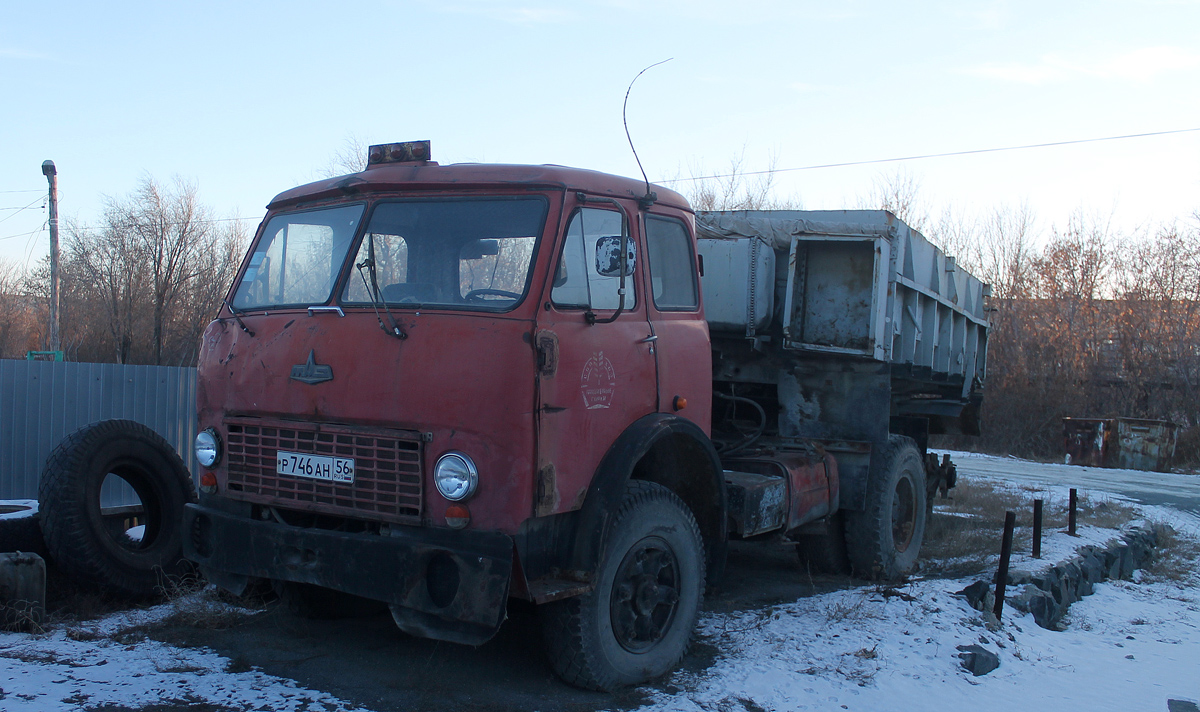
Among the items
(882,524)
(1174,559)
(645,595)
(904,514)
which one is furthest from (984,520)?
(645,595)

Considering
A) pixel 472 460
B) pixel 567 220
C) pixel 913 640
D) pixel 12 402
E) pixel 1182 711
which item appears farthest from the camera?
pixel 12 402

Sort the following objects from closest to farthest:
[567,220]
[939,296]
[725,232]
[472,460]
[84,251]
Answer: [472,460], [567,220], [725,232], [939,296], [84,251]

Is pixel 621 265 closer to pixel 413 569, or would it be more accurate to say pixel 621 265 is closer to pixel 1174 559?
pixel 413 569

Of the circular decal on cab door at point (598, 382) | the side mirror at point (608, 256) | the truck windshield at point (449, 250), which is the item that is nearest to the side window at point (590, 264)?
the side mirror at point (608, 256)

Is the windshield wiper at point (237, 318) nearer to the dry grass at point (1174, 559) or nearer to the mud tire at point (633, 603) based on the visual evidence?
→ the mud tire at point (633, 603)

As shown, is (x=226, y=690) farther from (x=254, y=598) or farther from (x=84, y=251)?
(x=84, y=251)

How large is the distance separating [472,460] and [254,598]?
2263 mm

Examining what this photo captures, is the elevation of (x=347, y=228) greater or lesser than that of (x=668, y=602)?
greater

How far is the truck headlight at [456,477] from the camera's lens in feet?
12.3

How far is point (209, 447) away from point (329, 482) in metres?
0.84

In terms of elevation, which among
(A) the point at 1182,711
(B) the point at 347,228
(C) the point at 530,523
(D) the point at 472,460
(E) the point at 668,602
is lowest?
(A) the point at 1182,711

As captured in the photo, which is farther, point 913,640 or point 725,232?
point 725,232

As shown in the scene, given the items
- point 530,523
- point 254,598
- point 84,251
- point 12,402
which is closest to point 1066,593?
point 530,523

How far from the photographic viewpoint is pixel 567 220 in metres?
4.23
